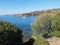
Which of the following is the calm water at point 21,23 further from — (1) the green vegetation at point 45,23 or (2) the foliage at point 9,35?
(1) the green vegetation at point 45,23

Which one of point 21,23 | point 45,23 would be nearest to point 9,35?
point 45,23

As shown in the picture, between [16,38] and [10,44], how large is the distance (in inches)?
35.0

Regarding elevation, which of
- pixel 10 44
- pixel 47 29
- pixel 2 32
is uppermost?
pixel 2 32

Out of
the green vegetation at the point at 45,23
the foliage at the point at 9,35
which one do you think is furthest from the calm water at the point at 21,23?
the green vegetation at the point at 45,23

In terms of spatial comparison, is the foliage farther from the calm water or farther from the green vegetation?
the green vegetation

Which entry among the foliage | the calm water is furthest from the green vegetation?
the foliage

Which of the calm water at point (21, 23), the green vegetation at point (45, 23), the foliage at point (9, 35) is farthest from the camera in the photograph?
the green vegetation at point (45, 23)

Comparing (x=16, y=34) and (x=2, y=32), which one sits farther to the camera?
(x=16, y=34)

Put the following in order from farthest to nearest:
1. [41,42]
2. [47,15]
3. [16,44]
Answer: [47,15]
[41,42]
[16,44]

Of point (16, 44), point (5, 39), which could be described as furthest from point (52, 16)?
point (5, 39)

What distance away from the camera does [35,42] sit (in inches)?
653

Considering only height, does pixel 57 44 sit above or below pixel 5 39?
below

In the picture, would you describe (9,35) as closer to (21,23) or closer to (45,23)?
(45,23)

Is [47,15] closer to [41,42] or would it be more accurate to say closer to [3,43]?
[41,42]
